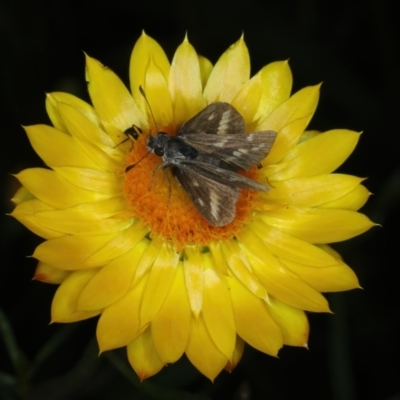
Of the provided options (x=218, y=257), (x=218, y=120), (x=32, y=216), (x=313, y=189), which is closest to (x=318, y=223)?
(x=313, y=189)

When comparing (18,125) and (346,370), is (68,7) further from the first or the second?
(346,370)

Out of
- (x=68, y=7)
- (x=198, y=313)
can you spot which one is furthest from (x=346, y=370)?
(x=68, y=7)

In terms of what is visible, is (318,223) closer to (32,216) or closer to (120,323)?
(120,323)

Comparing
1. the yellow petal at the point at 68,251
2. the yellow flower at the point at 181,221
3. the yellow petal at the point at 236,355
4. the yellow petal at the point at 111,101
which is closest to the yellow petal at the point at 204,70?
the yellow flower at the point at 181,221

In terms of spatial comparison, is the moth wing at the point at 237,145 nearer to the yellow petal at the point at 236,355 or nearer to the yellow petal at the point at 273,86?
the yellow petal at the point at 273,86

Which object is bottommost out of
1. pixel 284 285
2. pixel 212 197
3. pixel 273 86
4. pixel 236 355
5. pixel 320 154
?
pixel 236 355

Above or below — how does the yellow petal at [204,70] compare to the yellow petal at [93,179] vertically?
above

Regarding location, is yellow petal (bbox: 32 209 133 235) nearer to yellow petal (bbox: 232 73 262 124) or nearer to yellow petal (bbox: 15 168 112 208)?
yellow petal (bbox: 15 168 112 208)
